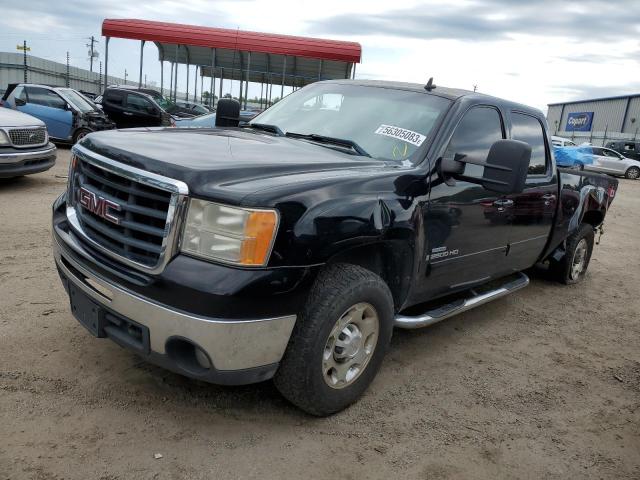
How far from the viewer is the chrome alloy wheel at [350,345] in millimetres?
2732

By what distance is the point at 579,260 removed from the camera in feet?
19.9

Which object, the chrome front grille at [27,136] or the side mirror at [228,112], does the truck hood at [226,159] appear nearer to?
the side mirror at [228,112]

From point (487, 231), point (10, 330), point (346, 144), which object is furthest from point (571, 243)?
point (10, 330)

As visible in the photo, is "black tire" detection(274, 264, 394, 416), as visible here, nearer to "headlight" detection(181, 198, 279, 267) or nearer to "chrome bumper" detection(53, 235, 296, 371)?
"chrome bumper" detection(53, 235, 296, 371)

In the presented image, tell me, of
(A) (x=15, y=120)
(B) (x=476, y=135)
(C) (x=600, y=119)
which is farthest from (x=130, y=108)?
(C) (x=600, y=119)

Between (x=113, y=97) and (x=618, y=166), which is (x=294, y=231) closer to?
(x=113, y=97)

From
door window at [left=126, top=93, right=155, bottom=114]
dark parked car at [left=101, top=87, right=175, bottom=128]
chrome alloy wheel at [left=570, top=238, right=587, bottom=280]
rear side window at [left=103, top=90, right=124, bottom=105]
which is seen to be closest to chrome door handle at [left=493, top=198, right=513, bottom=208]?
chrome alloy wheel at [left=570, top=238, right=587, bottom=280]

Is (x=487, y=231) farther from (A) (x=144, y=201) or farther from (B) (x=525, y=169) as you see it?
(A) (x=144, y=201)

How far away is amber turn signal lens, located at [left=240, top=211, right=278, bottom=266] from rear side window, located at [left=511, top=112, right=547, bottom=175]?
8.62ft

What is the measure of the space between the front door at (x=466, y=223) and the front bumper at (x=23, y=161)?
6705mm

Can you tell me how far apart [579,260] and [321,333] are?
458cm

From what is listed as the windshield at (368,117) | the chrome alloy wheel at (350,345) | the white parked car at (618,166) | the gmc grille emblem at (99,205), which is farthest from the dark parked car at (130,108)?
the white parked car at (618,166)

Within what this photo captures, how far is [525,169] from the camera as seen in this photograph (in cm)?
303

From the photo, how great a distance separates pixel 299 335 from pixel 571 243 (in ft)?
14.0
